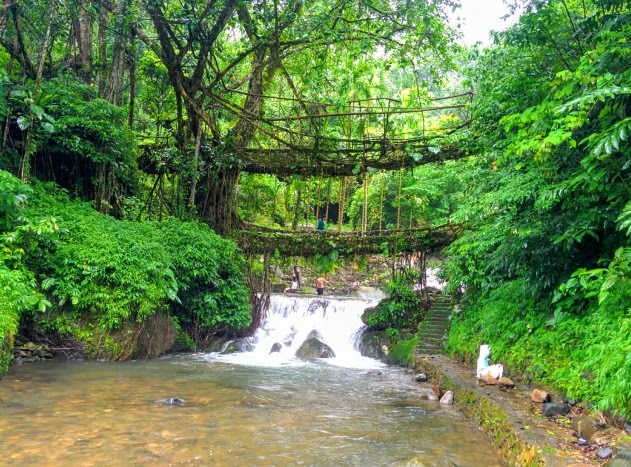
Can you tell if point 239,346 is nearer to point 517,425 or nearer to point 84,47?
point 84,47

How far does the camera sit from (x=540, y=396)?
5406 millimetres

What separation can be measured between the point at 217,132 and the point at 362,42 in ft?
15.4

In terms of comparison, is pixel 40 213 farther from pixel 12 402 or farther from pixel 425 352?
pixel 425 352

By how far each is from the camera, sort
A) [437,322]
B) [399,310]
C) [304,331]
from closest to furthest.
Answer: [437,322] < [399,310] < [304,331]

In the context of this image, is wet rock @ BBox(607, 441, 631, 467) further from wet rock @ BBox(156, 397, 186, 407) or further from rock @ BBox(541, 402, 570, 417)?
wet rock @ BBox(156, 397, 186, 407)

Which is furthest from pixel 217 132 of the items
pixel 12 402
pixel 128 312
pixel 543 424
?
pixel 543 424

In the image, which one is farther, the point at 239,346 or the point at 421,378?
the point at 239,346

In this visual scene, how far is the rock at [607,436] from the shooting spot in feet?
12.7

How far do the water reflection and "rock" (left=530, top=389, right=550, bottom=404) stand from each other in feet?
2.51

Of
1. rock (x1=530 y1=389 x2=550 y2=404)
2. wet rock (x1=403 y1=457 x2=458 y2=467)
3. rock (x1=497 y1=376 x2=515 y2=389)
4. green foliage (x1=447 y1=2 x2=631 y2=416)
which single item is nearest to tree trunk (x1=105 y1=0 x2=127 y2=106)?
green foliage (x1=447 y1=2 x2=631 y2=416)

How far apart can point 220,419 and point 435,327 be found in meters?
7.62

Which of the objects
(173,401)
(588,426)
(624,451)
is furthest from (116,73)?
(624,451)

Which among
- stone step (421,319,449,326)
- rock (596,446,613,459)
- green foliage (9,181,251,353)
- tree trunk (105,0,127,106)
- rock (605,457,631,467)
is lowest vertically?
rock (596,446,613,459)

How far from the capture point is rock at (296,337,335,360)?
12.3 m
